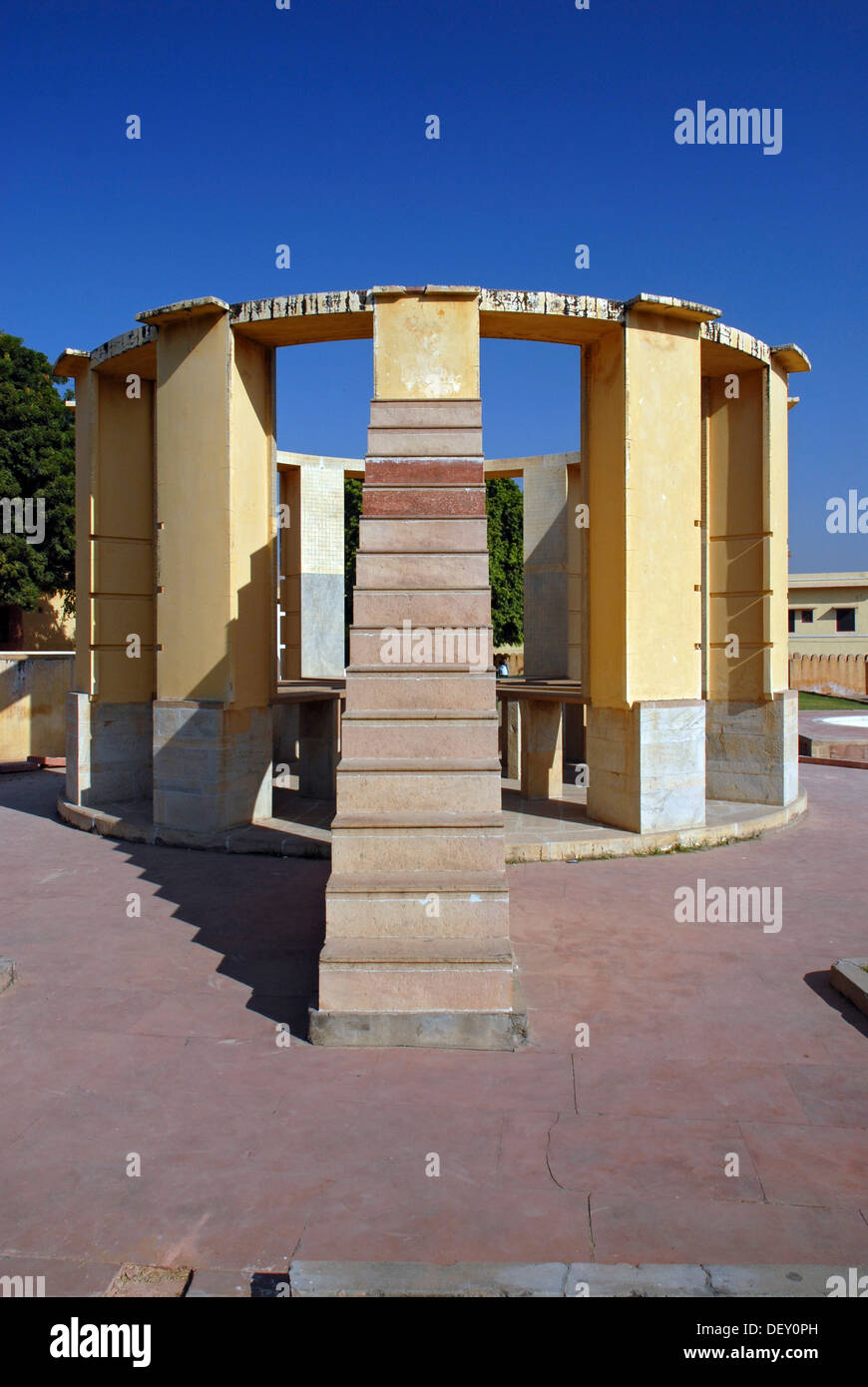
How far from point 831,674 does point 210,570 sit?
29.4 meters

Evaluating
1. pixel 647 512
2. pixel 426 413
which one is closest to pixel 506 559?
pixel 647 512

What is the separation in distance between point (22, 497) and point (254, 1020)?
71.4 feet

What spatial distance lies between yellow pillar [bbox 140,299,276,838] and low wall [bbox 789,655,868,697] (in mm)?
27645

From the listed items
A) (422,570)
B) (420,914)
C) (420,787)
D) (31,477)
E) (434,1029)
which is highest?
(31,477)

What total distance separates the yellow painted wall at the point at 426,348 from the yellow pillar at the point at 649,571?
1897 millimetres

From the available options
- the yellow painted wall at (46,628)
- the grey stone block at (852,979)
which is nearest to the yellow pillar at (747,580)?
the grey stone block at (852,979)

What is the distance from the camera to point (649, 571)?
33.7 ft

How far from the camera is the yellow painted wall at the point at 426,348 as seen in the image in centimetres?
907

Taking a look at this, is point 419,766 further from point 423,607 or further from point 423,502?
point 423,502

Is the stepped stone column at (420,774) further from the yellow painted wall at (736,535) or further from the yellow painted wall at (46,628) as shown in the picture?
the yellow painted wall at (46,628)

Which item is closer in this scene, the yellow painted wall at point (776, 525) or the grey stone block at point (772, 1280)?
the grey stone block at point (772, 1280)

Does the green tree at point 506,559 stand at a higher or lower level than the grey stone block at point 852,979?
higher

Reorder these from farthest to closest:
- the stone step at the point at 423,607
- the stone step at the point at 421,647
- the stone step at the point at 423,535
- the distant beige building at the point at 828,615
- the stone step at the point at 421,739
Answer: the distant beige building at the point at 828,615, the stone step at the point at 423,535, the stone step at the point at 423,607, the stone step at the point at 421,647, the stone step at the point at 421,739
